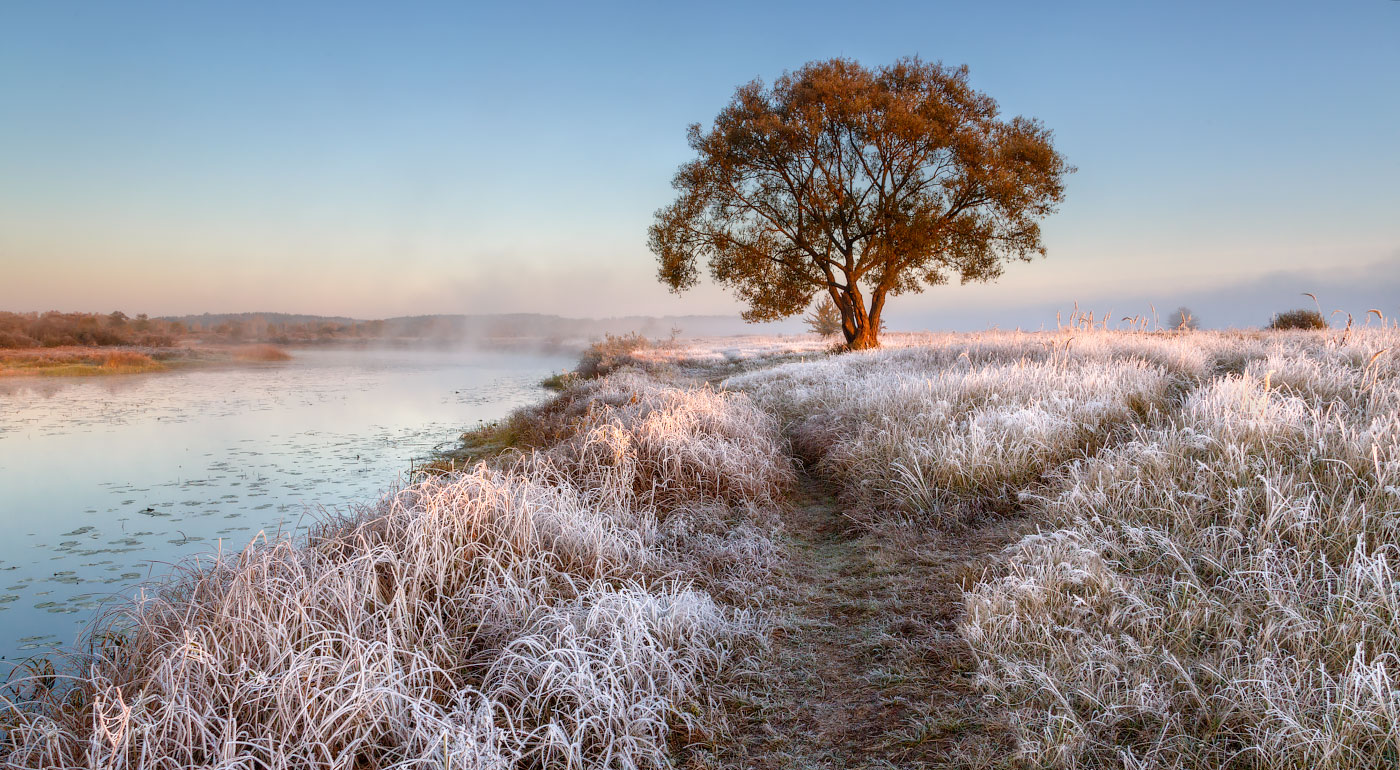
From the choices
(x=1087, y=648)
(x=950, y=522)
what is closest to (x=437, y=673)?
(x=1087, y=648)

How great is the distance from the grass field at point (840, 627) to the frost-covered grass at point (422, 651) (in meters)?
0.02

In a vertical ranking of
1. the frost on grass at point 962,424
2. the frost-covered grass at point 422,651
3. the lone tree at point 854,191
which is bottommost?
the frost-covered grass at point 422,651

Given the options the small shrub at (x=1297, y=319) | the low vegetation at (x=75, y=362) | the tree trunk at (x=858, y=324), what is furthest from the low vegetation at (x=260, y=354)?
the small shrub at (x=1297, y=319)

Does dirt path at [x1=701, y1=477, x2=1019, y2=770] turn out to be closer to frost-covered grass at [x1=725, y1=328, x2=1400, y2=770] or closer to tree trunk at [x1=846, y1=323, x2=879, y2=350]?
frost-covered grass at [x1=725, y1=328, x2=1400, y2=770]

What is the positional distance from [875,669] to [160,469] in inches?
374

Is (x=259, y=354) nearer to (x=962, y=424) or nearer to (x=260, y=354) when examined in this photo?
(x=260, y=354)

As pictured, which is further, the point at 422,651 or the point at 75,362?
the point at 75,362

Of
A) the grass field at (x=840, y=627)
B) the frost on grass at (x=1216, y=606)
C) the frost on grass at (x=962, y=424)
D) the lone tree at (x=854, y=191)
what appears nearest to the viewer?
the frost on grass at (x=1216, y=606)

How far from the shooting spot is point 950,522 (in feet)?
15.8

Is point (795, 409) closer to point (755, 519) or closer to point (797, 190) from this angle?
point (755, 519)

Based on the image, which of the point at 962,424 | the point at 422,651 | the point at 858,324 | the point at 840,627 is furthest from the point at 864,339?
the point at 422,651

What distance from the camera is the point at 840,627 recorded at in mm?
3609

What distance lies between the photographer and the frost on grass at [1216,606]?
213 cm

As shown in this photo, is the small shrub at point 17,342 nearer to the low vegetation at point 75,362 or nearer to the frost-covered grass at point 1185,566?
the low vegetation at point 75,362
